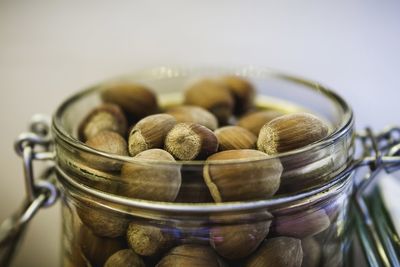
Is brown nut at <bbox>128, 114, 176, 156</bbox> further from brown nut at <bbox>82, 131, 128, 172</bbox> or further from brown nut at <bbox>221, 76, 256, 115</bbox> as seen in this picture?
brown nut at <bbox>221, 76, 256, 115</bbox>

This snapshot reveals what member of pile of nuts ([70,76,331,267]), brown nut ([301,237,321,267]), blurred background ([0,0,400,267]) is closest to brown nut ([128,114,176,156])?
pile of nuts ([70,76,331,267])

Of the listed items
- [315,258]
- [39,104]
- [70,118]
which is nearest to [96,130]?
[70,118]

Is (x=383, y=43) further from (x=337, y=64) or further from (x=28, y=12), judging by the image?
(x=28, y=12)

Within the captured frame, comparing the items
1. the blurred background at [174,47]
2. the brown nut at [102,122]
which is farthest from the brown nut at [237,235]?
the blurred background at [174,47]

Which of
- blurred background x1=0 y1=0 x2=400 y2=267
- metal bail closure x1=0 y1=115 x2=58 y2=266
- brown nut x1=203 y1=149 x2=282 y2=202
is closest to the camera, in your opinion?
brown nut x1=203 y1=149 x2=282 y2=202

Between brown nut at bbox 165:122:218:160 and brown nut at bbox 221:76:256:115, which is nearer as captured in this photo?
brown nut at bbox 165:122:218:160

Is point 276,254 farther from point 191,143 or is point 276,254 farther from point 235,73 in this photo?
point 235,73
